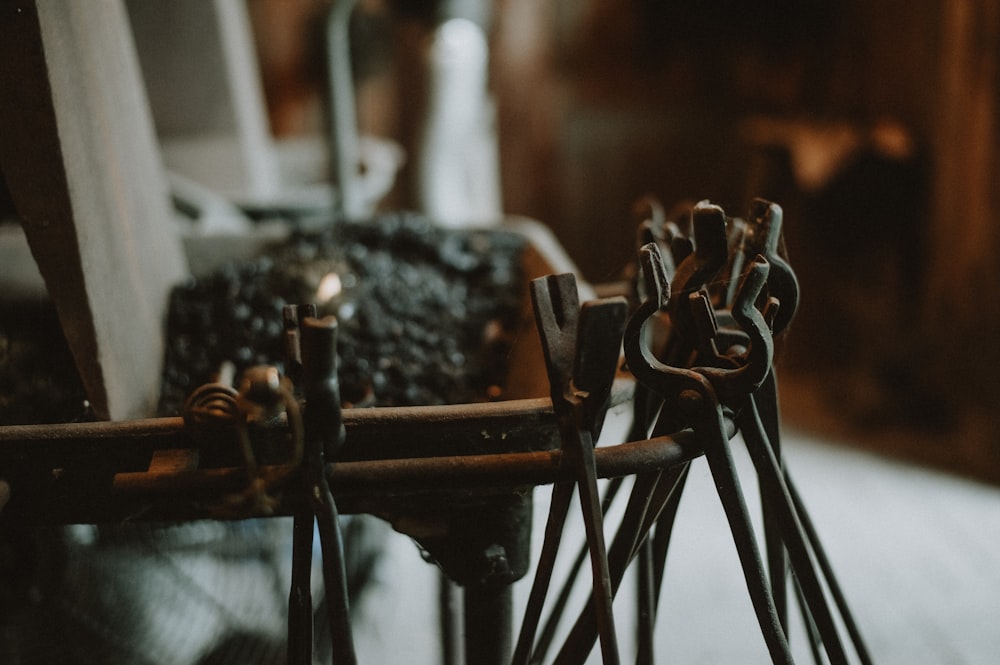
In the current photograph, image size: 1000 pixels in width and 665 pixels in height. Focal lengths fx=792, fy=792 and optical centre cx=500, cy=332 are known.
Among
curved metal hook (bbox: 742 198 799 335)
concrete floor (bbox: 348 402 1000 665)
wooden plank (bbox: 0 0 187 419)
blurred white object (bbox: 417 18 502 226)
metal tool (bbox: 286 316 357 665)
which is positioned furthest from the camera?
blurred white object (bbox: 417 18 502 226)

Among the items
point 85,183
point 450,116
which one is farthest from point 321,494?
point 450,116

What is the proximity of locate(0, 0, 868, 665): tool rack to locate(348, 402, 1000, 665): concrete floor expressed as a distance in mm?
680

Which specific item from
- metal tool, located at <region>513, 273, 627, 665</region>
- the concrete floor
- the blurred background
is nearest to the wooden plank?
metal tool, located at <region>513, 273, 627, 665</region>

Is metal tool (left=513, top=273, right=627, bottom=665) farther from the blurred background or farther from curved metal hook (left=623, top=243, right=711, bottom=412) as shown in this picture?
the blurred background

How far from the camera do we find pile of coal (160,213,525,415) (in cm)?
115

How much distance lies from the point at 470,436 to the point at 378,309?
619mm

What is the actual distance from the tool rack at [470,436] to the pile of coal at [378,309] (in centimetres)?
20

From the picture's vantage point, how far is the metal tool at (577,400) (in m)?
0.64

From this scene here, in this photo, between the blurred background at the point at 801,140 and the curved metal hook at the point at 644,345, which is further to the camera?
the blurred background at the point at 801,140

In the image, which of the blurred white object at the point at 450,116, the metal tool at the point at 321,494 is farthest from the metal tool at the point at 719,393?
the blurred white object at the point at 450,116

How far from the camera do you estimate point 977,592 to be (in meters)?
1.84

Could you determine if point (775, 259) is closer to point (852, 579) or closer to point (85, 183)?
point (85, 183)

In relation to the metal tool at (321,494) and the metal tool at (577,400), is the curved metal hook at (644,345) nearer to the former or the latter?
the metal tool at (577,400)

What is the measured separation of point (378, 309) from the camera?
136cm
